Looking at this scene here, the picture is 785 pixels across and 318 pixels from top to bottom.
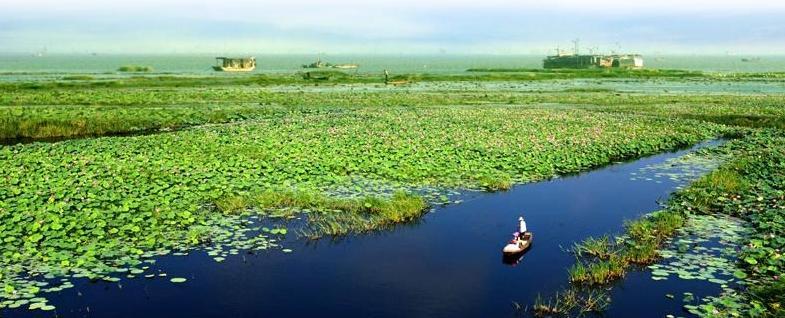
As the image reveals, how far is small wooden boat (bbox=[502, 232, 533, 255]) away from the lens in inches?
559

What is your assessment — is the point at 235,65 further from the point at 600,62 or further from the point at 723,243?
the point at 723,243

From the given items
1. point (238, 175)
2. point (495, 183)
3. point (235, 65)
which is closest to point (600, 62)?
point (235, 65)

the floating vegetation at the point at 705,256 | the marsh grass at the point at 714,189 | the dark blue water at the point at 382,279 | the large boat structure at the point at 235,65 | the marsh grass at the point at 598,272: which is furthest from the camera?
the large boat structure at the point at 235,65

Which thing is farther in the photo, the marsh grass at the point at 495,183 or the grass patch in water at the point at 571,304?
the marsh grass at the point at 495,183

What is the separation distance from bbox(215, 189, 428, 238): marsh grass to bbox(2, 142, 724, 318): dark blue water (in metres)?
0.51

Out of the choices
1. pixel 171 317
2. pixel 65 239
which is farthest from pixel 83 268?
pixel 171 317

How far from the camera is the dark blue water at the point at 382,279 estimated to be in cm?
1152

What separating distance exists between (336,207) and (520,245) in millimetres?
5549

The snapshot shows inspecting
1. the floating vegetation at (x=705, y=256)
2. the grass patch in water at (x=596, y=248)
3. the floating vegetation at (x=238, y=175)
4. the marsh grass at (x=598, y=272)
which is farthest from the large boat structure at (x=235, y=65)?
the marsh grass at (x=598, y=272)

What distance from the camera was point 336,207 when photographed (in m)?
17.6

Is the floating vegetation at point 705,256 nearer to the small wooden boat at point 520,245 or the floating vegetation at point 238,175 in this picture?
the small wooden boat at point 520,245

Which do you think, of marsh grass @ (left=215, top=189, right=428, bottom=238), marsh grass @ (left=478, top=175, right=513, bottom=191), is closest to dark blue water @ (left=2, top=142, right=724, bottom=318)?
marsh grass @ (left=215, top=189, right=428, bottom=238)

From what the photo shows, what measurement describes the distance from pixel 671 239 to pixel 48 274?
13675 millimetres

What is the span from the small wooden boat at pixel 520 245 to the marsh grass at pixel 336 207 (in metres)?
3.47
